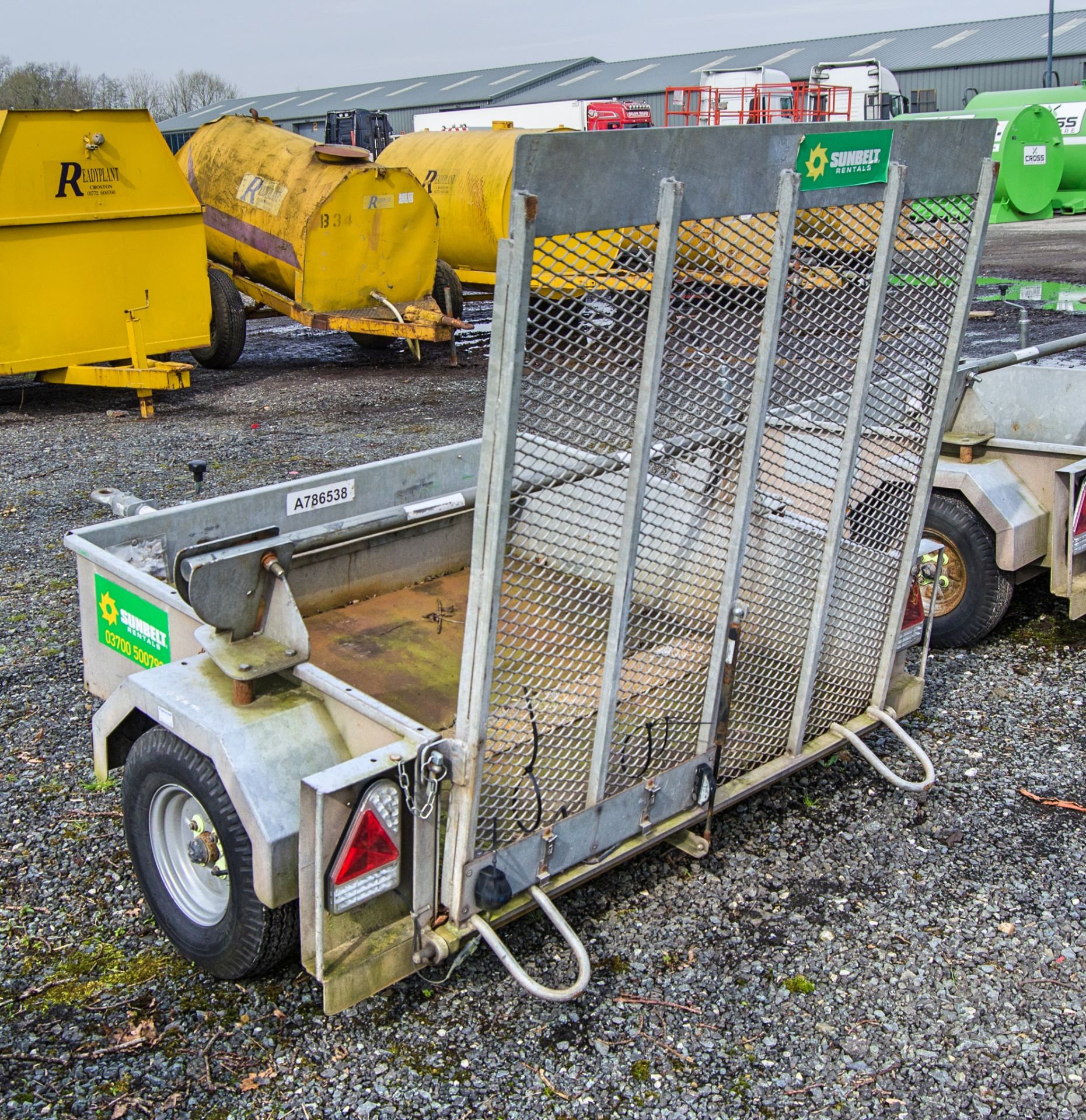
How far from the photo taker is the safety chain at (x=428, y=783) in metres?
2.78

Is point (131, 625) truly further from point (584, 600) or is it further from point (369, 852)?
point (584, 600)

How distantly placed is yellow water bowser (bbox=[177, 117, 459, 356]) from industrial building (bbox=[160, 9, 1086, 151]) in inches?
1064

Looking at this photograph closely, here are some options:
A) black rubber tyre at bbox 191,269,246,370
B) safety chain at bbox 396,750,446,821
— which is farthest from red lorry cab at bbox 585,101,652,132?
safety chain at bbox 396,750,446,821

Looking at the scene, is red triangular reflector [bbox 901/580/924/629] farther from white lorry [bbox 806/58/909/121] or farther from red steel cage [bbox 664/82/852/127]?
white lorry [bbox 806/58/909/121]

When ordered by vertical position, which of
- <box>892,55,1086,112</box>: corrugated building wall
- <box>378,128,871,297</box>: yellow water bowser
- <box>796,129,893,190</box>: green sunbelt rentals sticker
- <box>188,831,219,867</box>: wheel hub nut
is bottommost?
<box>188,831,219,867</box>: wheel hub nut

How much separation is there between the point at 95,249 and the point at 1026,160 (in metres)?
21.7

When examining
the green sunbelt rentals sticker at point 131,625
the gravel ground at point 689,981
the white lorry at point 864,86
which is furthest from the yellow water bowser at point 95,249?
the white lorry at point 864,86

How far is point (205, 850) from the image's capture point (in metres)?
3.13

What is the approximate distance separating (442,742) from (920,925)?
5.63 feet

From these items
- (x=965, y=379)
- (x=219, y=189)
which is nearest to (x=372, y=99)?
(x=219, y=189)

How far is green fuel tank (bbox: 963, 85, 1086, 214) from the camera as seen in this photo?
25.2 metres

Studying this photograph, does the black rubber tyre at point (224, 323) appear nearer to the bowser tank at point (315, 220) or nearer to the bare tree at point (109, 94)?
the bowser tank at point (315, 220)

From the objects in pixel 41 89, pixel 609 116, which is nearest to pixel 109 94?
pixel 41 89

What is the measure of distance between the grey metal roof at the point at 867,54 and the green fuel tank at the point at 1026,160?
1955 cm
